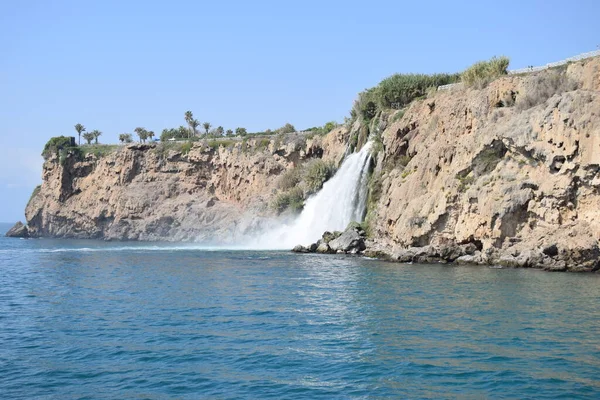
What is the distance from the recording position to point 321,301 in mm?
23469

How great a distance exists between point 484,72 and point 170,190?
4353 centimetres

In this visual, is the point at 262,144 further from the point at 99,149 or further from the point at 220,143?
the point at 99,149

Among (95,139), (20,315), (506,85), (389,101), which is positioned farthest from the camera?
(95,139)

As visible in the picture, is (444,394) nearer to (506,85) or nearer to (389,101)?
(506,85)

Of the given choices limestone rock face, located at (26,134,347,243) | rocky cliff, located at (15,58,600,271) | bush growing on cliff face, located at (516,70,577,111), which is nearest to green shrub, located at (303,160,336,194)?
rocky cliff, located at (15,58,600,271)

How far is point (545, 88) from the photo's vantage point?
3531cm

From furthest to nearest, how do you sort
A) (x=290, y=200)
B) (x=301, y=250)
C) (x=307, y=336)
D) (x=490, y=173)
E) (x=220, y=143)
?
(x=220, y=143) → (x=290, y=200) → (x=301, y=250) → (x=490, y=173) → (x=307, y=336)

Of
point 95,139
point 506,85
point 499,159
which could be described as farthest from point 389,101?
point 95,139

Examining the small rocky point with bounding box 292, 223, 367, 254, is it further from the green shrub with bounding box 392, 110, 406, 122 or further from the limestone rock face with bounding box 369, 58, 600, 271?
the green shrub with bounding box 392, 110, 406, 122

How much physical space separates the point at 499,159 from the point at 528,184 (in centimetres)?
319

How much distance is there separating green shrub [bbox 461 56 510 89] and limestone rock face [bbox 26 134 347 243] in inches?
695

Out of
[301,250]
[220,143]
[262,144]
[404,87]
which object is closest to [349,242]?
[301,250]

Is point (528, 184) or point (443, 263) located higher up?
point (528, 184)

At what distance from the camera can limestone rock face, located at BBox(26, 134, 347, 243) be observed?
67000 millimetres
